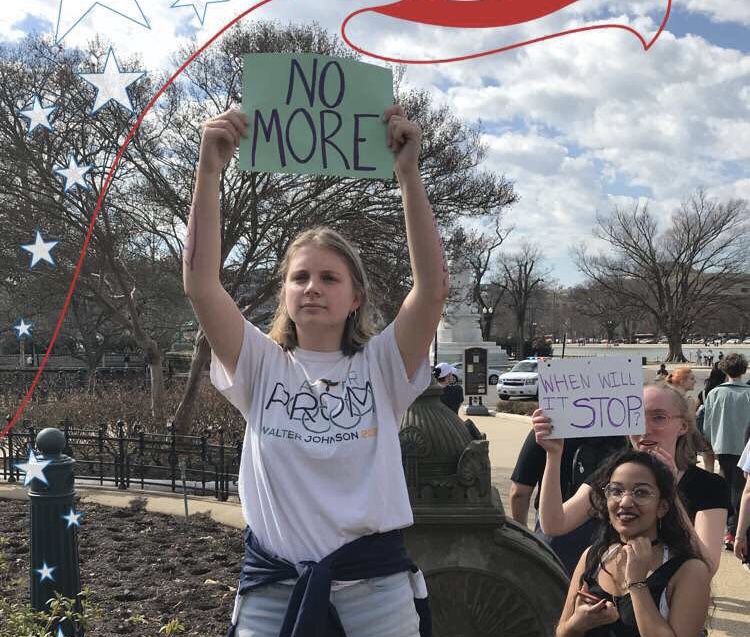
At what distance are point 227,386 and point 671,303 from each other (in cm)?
5520

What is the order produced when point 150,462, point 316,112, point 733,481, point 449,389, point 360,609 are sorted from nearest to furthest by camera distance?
point 360,609, point 316,112, point 733,481, point 449,389, point 150,462

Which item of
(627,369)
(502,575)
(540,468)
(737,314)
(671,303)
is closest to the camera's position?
(627,369)

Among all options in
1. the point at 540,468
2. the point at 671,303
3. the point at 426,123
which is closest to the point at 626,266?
the point at 671,303

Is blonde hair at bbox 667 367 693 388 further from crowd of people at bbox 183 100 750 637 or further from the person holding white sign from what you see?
crowd of people at bbox 183 100 750 637

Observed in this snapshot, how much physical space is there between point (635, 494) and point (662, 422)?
56 cm

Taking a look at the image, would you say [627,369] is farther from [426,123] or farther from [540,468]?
[426,123]

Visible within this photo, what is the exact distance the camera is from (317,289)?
1.86 metres

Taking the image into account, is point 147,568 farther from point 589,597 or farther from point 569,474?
point 589,597

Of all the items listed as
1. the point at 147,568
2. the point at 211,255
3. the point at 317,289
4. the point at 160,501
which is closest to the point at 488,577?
the point at 317,289

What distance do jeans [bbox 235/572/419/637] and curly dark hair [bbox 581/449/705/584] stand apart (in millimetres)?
843

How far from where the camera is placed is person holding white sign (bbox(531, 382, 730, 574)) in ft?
8.59

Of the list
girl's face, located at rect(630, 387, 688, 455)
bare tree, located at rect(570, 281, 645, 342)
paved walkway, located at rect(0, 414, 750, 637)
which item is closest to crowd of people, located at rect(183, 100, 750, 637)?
girl's face, located at rect(630, 387, 688, 455)

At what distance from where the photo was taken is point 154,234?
15781mm

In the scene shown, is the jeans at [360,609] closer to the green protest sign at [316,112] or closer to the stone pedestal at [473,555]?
the green protest sign at [316,112]
